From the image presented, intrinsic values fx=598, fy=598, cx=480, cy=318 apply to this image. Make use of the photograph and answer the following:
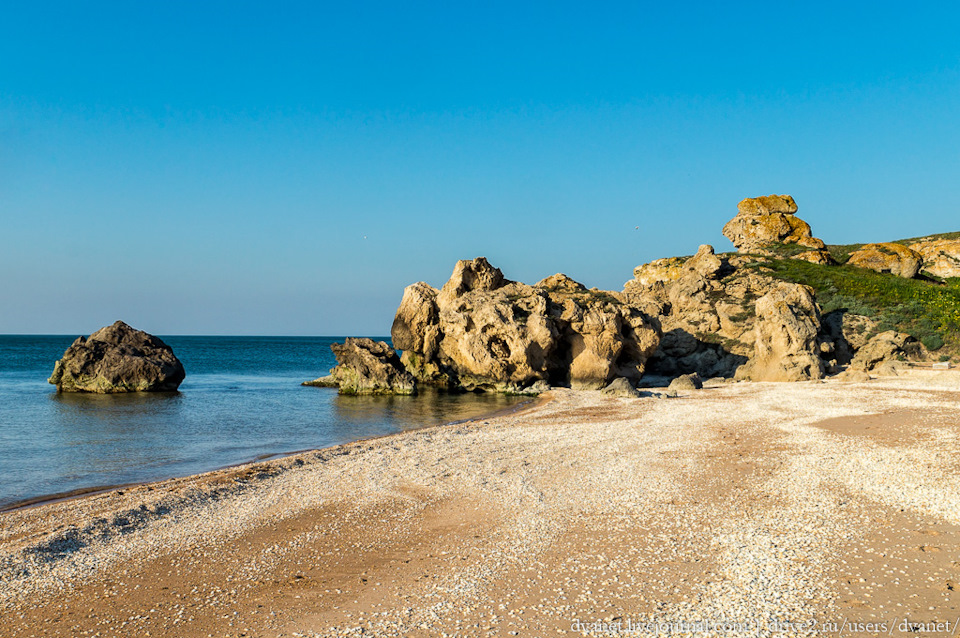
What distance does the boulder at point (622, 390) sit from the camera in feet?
92.7

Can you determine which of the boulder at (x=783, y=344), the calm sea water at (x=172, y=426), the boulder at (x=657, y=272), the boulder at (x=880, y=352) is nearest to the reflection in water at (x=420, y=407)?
the calm sea water at (x=172, y=426)

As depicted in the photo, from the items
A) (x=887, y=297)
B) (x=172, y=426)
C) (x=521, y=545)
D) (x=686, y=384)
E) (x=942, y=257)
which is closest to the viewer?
(x=521, y=545)

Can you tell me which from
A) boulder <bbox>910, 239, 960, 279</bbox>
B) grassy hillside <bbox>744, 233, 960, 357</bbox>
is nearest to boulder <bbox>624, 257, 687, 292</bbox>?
grassy hillside <bbox>744, 233, 960, 357</bbox>

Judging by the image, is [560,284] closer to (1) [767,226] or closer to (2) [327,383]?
(2) [327,383]

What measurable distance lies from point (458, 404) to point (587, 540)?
72.1 feet

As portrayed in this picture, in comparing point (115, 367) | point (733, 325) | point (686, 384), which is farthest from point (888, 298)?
point (115, 367)

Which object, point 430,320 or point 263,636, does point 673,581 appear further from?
point 430,320

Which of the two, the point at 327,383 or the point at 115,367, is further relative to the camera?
the point at 327,383

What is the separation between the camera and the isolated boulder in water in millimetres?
36781

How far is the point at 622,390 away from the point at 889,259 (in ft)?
147

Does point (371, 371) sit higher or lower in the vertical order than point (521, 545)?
higher

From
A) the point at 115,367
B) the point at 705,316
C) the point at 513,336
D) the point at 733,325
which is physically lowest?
the point at 115,367

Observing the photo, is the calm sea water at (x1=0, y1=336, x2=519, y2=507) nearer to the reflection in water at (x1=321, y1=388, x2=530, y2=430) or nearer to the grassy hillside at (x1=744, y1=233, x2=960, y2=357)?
the reflection in water at (x1=321, y1=388, x2=530, y2=430)

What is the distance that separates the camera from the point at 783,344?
106 ft
